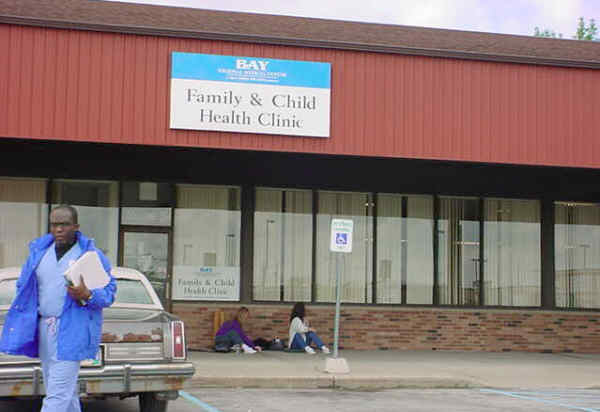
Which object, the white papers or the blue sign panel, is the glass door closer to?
the blue sign panel

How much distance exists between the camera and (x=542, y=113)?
14.9 metres

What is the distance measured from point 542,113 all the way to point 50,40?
8.06 m

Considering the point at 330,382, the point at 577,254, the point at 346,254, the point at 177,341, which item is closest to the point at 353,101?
the point at 346,254

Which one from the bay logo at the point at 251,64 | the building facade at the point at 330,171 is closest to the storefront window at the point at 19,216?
the building facade at the point at 330,171

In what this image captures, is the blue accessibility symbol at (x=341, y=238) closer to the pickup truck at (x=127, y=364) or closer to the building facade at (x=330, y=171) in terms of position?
the building facade at (x=330, y=171)

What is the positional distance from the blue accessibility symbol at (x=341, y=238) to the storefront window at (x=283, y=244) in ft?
15.8

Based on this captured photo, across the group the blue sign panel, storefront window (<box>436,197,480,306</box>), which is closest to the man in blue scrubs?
the blue sign panel

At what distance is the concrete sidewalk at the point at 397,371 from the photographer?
39.4ft

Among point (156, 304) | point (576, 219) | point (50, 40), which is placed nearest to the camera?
point (156, 304)

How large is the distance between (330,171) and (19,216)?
5969 mm

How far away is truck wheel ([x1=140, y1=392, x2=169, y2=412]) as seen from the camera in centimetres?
842

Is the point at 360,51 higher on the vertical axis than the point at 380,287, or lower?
higher

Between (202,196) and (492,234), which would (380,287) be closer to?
(492,234)

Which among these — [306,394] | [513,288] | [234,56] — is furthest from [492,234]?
[306,394]
